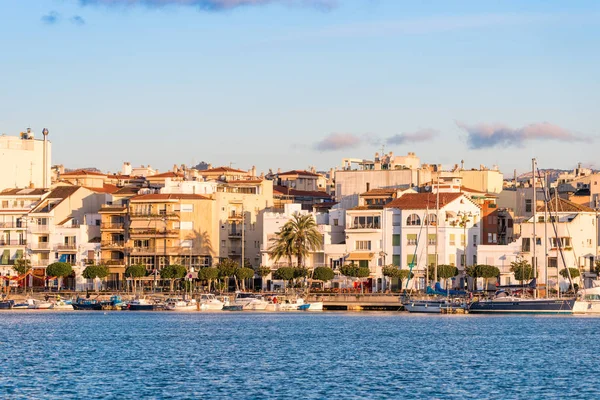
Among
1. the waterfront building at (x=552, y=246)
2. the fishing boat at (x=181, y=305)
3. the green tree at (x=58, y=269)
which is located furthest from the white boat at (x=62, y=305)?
the waterfront building at (x=552, y=246)

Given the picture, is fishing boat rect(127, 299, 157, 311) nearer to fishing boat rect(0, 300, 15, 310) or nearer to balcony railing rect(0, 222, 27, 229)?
fishing boat rect(0, 300, 15, 310)

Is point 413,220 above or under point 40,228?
above

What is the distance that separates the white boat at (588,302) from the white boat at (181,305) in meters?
35.1

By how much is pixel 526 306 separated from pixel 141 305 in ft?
120

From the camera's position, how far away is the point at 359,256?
130750 mm

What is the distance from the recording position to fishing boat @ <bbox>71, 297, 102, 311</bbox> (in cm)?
13162

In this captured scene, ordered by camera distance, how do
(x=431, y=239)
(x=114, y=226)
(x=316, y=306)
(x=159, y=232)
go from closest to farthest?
(x=316, y=306), (x=431, y=239), (x=159, y=232), (x=114, y=226)

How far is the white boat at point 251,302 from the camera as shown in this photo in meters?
126

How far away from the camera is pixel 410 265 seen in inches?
4929

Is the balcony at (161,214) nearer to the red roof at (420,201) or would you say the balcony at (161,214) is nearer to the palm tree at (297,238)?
the palm tree at (297,238)

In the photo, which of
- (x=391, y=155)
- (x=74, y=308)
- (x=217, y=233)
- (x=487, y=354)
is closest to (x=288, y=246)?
(x=217, y=233)

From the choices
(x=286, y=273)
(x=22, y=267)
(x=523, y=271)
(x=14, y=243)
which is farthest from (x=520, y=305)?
(x=14, y=243)

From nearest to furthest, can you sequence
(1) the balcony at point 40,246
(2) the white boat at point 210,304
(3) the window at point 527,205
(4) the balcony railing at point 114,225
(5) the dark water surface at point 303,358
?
(5) the dark water surface at point 303,358 < (2) the white boat at point 210,304 < (4) the balcony railing at point 114,225 < (1) the balcony at point 40,246 < (3) the window at point 527,205

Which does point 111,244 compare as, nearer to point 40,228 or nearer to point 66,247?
point 66,247
